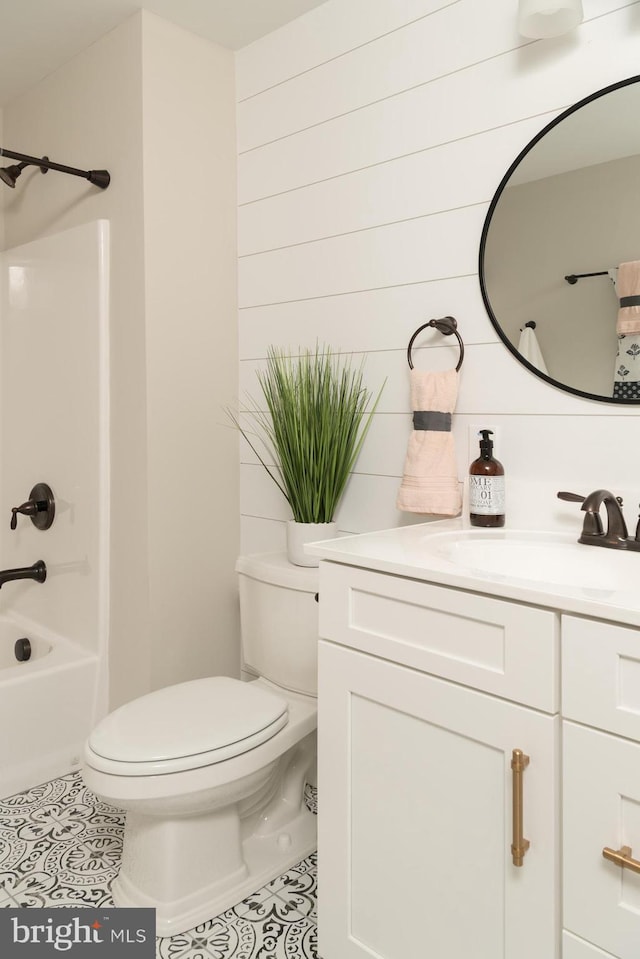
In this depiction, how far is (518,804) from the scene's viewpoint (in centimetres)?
108

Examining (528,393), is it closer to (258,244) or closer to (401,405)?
(401,405)

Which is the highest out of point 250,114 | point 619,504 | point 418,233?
point 250,114

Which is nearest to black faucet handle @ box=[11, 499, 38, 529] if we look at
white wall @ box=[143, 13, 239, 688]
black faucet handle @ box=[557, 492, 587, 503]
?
white wall @ box=[143, 13, 239, 688]

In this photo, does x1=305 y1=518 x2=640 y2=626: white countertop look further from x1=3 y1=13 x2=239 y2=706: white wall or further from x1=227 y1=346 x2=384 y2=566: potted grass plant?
x1=3 y1=13 x2=239 y2=706: white wall

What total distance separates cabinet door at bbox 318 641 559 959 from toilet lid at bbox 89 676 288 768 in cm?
28

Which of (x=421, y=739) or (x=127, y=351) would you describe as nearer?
(x=421, y=739)

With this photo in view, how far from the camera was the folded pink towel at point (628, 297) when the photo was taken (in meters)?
1.49

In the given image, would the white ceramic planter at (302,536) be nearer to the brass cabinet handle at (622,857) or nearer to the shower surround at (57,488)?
the shower surround at (57,488)

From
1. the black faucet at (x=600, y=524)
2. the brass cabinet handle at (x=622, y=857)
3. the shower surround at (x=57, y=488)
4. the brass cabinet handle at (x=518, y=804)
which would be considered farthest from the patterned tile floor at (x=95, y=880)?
the black faucet at (x=600, y=524)

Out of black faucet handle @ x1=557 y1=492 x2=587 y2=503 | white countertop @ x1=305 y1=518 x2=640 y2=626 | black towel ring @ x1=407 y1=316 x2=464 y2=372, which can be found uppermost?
black towel ring @ x1=407 y1=316 x2=464 y2=372

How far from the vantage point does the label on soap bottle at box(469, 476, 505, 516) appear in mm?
1663

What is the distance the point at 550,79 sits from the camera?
1601 mm

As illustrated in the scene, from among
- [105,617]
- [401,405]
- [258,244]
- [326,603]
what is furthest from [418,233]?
[105,617]

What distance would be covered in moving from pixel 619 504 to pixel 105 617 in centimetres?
158
